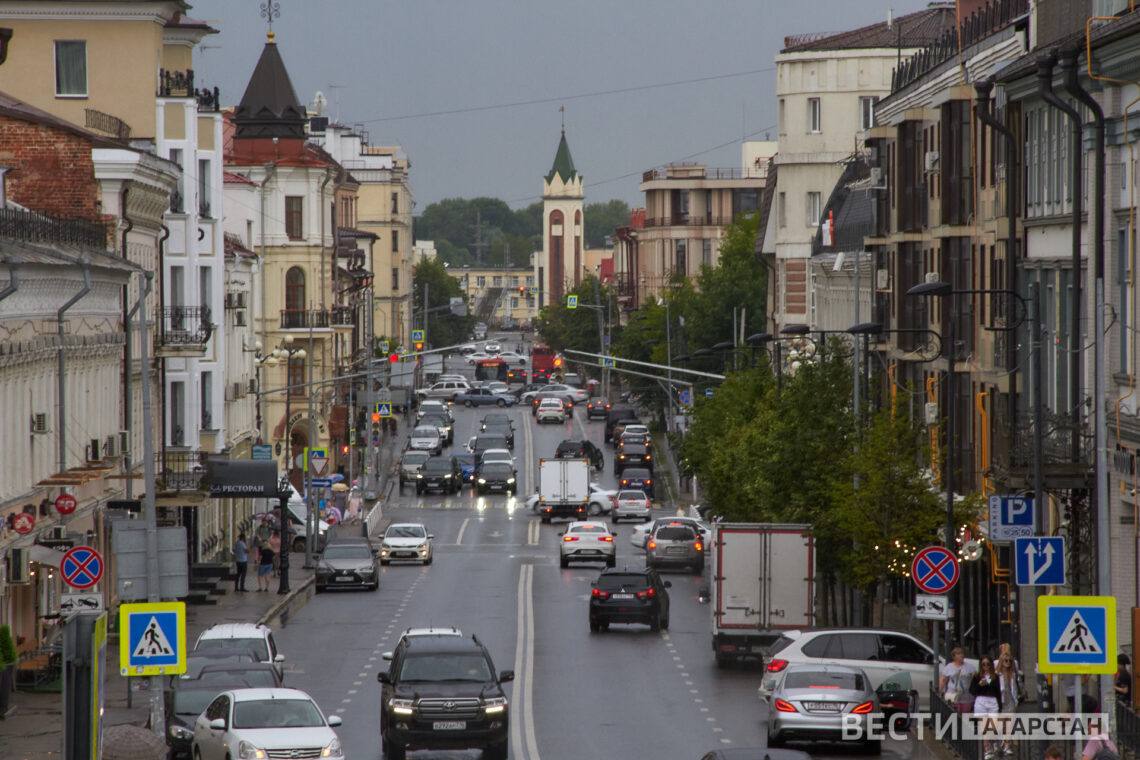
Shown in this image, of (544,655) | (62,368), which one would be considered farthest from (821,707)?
(62,368)

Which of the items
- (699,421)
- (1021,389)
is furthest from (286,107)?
(1021,389)

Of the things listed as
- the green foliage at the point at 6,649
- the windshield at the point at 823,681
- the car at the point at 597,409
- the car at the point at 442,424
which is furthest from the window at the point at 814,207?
the windshield at the point at 823,681

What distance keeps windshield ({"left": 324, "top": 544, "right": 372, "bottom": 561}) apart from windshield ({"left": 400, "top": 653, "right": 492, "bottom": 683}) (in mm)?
30981

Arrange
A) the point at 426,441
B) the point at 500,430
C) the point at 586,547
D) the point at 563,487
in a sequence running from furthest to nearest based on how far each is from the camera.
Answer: the point at 500,430 → the point at 426,441 → the point at 563,487 → the point at 586,547

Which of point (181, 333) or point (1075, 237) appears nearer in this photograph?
point (1075, 237)

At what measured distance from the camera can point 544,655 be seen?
42.8 metres

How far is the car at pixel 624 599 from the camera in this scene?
4756 cm

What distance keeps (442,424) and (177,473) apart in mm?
65618

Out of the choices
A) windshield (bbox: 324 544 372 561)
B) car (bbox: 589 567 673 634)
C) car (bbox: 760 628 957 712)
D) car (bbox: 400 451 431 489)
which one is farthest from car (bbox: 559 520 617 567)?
car (bbox: 760 628 957 712)

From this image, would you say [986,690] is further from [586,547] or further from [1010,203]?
[586,547]

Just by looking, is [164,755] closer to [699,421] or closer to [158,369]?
[158,369]

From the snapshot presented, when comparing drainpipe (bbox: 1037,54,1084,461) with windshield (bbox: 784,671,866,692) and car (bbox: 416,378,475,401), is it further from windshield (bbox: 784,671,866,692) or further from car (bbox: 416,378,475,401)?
car (bbox: 416,378,475,401)

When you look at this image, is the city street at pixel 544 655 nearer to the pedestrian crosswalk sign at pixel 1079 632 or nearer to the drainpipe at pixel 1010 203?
the drainpipe at pixel 1010 203

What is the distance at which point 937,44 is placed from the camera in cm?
5269
